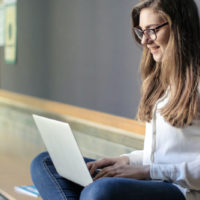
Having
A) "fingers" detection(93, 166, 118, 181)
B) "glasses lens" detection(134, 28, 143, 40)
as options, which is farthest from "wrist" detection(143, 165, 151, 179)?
"glasses lens" detection(134, 28, 143, 40)

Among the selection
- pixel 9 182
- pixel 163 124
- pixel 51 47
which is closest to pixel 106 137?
pixel 9 182

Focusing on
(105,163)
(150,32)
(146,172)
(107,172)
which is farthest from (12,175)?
(150,32)

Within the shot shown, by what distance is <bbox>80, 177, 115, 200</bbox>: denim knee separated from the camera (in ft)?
5.71

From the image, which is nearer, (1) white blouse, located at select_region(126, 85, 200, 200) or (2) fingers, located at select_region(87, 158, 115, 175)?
(1) white blouse, located at select_region(126, 85, 200, 200)

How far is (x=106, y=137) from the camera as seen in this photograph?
11.0 feet

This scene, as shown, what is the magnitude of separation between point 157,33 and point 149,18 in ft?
0.25

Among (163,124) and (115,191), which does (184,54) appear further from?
(115,191)

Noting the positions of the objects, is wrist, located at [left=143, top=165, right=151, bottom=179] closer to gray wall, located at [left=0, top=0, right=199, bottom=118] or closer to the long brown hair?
the long brown hair

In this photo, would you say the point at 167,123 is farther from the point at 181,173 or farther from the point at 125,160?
the point at 125,160

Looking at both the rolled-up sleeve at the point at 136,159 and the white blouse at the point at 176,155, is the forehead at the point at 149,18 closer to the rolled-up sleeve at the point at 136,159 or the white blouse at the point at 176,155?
the white blouse at the point at 176,155

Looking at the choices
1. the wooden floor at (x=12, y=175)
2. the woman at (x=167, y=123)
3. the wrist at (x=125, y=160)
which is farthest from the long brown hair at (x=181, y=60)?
the wooden floor at (x=12, y=175)

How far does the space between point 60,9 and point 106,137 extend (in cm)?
124

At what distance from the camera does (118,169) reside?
1960 millimetres

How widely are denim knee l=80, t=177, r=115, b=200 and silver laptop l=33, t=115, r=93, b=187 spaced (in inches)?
5.0
